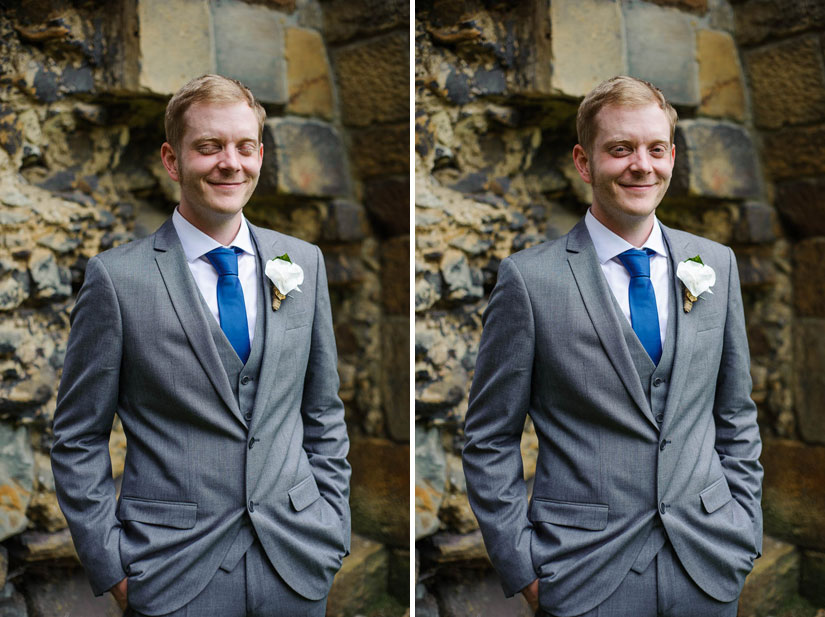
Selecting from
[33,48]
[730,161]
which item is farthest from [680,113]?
[33,48]

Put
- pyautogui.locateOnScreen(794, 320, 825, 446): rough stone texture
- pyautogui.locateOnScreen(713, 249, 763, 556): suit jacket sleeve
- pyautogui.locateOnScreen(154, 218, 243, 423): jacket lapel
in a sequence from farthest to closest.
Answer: pyautogui.locateOnScreen(794, 320, 825, 446): rough stone texture
pyautogui.locateOnScreen(713, 249, 763, 556): suit jacket sleeve
pyautogui.locateOnScreen(154, 218, 243, 423): jacket lapel

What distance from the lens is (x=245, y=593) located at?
77.0 inches

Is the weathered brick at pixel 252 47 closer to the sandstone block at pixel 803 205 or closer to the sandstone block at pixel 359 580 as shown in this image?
the sandstone block at pixel 359 580

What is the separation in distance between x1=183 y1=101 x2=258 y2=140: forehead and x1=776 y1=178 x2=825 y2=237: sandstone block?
7.87 feet

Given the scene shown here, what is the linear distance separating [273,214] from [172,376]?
4.23 ft

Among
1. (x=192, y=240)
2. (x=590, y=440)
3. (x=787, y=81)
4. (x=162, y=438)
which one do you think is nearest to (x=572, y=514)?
(x=590, y=440)

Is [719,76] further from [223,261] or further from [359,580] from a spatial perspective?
[359,580]

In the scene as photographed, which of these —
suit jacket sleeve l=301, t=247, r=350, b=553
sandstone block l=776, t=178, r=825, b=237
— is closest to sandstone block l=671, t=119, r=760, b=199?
sandstone block l=776, t=178, r=825, b=237

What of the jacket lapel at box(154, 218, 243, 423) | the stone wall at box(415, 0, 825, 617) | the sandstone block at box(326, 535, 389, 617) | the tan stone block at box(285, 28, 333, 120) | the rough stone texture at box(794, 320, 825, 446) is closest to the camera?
the jacket lapel at box(154, 218, 243, 423)

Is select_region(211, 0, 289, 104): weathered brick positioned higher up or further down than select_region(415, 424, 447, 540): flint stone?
higher up

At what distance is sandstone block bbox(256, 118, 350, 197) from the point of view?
2834 millimetres

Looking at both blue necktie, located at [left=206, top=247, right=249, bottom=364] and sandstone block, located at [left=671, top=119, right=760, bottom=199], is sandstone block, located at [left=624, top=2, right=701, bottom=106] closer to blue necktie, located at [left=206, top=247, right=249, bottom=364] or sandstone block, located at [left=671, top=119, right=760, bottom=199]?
sandstone block, located at [left=671, top=119, right=760, bottom=199]

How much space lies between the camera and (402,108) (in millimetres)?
2816

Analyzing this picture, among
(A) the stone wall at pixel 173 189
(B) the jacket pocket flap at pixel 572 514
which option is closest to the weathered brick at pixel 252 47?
(A) the stone wall at pixel 173 189
